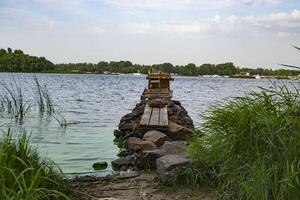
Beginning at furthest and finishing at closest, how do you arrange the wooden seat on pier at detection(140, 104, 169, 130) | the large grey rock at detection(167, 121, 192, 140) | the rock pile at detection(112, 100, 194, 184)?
the wooden seat on pier at detection(140, 104, 169, 130), the large grey rock at detection(167, 121, 192, 140), the rock pile at detection(112, 100, 194, 184)

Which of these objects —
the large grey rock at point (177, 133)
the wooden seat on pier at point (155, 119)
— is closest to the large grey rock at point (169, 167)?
the large grey rock at point (177, 133)

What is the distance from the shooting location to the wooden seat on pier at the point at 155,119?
36.3ft

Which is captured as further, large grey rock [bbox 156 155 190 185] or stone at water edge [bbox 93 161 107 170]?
stone at water edge [bbox 93 161 107 170]

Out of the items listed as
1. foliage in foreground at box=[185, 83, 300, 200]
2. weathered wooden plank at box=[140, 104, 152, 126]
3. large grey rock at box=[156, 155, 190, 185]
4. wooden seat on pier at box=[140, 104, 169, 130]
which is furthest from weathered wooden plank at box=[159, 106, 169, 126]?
foliage in foreground at box=[185, 83, 300, 200]

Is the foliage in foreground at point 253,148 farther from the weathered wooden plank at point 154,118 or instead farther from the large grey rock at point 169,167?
the weathered wooden plank at point 154,118

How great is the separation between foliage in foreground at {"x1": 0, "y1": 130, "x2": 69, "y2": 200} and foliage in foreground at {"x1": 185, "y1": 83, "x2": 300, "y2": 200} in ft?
5.65

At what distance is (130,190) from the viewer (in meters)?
5.82

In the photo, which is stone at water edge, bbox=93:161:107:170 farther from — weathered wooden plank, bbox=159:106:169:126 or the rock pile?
weathered wooden plank, bbox=159:106:169:126

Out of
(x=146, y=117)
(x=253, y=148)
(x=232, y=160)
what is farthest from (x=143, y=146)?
(x=253, y=148)

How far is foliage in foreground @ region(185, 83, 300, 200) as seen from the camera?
4074 mm

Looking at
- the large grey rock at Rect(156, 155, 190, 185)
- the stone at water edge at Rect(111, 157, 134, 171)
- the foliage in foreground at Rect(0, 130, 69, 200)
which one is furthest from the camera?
the stone at water edge at Rect(111, 157, 134, 171)

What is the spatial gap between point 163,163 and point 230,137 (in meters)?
1.25

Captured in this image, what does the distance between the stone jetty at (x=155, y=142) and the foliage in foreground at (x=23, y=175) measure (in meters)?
1.46

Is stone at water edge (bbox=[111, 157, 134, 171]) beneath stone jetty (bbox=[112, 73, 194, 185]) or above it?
beneath
